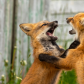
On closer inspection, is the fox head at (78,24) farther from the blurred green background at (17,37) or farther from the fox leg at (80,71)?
the blurred green background at (17,37)

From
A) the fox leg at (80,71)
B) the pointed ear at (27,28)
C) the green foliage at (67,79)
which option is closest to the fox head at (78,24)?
the fox leg at (80,71)

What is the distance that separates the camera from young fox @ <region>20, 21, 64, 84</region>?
11.8ft

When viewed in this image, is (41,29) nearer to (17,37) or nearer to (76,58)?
(76,58)

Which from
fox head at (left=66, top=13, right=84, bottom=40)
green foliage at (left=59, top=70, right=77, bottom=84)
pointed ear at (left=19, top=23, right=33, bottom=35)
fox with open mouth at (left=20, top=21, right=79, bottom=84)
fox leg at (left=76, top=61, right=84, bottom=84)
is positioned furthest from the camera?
green foliage at (left=59, top=70, right=77, bottom=84)

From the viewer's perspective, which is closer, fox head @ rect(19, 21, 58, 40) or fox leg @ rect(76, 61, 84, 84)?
fox leg @ rect(76, 61, 84, 84)

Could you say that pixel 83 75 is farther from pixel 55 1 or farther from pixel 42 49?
pixel 55 1

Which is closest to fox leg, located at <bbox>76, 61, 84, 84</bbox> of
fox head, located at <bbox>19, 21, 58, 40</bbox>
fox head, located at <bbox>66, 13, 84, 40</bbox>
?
fox head, located at <bbox>66, 13, 84, 40</bbox>

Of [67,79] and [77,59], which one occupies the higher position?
[77,59]

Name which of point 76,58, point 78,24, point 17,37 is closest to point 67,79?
point 76,58

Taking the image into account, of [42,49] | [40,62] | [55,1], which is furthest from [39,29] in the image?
[55,1]

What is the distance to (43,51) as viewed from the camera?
3775mm

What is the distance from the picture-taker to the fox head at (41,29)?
3.88 metres

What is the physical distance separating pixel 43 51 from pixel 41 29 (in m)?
0.51

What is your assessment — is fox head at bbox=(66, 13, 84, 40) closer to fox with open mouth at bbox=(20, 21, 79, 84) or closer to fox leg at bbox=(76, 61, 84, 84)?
fox with open mouth at bbox=(20, 21, 79, 84)
